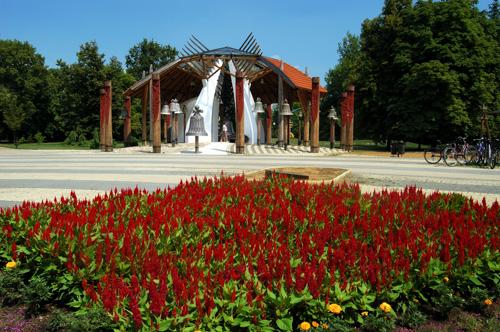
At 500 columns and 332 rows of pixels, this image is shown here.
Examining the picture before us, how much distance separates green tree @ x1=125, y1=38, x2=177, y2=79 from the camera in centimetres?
9581

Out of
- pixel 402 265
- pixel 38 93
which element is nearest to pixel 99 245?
pixel 402 265

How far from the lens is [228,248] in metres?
4.67

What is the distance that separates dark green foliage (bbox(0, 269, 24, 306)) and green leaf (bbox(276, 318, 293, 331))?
2462mm

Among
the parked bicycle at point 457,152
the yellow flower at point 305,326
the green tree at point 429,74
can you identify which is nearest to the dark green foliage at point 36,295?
the yellow flower at point 305,326

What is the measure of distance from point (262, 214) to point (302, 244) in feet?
4.13

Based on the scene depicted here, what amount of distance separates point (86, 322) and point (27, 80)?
256 feet

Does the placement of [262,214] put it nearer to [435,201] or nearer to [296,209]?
[296,209]

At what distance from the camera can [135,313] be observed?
3133 mm

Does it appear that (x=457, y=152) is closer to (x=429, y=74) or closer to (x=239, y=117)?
(x=239, y=117)

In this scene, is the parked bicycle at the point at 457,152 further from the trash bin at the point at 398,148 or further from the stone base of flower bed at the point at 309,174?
the stone base of flower bed at the point at 309,174

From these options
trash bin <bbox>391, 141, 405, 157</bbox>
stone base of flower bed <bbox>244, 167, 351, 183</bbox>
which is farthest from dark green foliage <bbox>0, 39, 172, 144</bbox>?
stone base of flower bed <bbox>244, 167, 351, 183</bbox>

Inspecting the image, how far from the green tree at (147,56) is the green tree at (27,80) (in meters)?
22.2

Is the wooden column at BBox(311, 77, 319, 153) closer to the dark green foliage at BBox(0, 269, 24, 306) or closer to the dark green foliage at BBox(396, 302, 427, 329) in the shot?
the dark green foliage at BBox(396, 302, 427, 329)

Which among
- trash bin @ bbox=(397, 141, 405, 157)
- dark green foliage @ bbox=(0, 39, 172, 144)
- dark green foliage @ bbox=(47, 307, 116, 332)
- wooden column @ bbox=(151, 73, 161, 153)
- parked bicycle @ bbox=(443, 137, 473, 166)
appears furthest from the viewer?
dark green foliage @ bbox=(0, 39, 172, 144)
